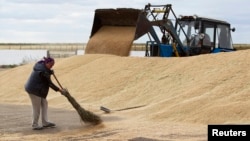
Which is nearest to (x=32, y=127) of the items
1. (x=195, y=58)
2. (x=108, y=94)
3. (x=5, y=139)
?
(x=5, y=139)

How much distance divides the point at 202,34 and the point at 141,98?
6896 millimetres

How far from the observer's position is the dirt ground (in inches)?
360

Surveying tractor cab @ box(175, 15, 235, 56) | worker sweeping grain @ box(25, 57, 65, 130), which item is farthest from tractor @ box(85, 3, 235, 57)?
worker sweeping grain @ box(25, 57, 65, 130)

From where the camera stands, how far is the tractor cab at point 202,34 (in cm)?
1903

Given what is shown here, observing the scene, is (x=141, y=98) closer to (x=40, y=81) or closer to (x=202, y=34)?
(x=40, y=81)

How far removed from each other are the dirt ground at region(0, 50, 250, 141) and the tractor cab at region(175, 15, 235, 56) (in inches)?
135

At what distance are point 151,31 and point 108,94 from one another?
16.2ft

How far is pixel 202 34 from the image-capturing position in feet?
62.5

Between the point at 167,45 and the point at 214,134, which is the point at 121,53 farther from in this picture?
the point at 214,134

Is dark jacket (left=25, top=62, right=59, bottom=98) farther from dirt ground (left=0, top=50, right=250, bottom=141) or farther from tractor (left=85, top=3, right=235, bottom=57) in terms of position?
tractor (left=85, top=3, right=235, bottom=57)

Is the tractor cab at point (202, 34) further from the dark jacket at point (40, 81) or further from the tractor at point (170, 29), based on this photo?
the dark jacket at point (40, 81)

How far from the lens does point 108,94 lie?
1400 cm

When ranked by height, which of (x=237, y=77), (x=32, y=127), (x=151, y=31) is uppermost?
(x=151, y=31)

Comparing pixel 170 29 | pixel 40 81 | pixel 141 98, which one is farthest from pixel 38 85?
pixel 170 29
